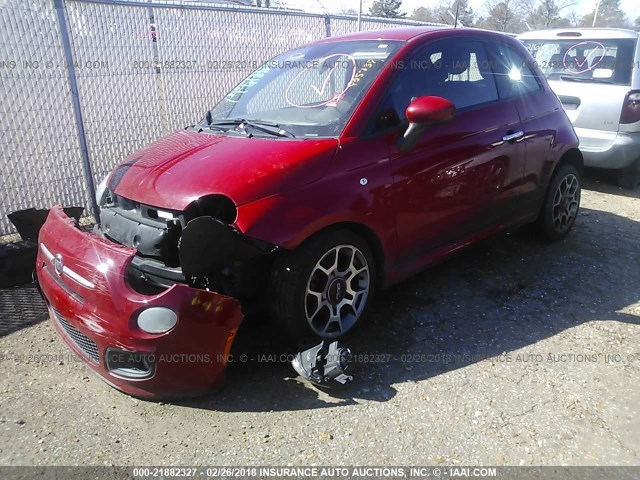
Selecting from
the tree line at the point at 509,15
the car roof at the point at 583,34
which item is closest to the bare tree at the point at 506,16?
the tree line at the point at 509,15

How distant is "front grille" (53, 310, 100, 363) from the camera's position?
261 centimetres

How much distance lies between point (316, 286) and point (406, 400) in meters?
0.81

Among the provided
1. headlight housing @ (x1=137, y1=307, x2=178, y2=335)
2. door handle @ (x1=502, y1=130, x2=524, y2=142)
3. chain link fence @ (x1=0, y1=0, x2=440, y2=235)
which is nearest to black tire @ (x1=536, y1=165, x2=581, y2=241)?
door handle @ (x1=502, y1=130, x2=524, y2=142)

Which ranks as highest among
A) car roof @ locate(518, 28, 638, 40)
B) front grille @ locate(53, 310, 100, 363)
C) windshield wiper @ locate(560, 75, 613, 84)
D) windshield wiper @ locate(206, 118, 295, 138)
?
car roof @ locate(518, 28, 638, 40)

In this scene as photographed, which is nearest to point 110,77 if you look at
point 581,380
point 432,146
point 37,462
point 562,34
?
point 432,146

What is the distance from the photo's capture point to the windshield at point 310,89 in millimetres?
3104

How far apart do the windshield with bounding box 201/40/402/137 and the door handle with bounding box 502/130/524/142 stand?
113 centimetres

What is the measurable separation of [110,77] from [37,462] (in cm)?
404

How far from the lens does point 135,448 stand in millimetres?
2387

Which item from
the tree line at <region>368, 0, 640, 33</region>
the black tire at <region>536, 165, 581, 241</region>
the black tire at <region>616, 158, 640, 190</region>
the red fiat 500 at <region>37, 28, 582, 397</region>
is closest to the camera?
the red fiat 500 at <region>37, 28, 582, 397</region>

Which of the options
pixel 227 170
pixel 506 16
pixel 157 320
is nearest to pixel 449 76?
pixel 227 170

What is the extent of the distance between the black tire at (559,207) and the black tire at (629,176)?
224cm

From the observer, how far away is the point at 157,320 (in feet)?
7.82

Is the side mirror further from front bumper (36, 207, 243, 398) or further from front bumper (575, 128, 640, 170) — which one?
front bumper (575, 128, 640, 170)
